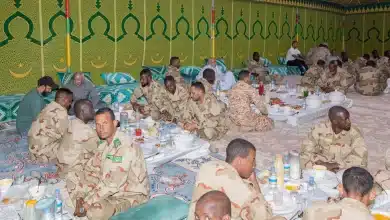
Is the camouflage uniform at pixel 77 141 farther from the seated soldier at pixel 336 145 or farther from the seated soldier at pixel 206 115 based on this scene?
the seated soldier at pixel 336 145

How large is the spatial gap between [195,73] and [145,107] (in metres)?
4.06

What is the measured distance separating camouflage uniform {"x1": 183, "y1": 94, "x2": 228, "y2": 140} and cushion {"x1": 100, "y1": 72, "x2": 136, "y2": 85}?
3.86 metres

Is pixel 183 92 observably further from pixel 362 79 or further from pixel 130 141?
pixel 362 79

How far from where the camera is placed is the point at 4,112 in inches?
305

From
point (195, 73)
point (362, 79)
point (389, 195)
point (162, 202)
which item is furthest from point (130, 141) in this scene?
point (362, 79)

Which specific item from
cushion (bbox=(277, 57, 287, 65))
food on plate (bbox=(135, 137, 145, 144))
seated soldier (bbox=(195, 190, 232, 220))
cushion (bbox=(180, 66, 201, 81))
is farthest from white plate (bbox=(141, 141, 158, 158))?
cushion (bbox=(277, 57, 287, 65))

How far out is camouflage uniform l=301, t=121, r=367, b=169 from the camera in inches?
165

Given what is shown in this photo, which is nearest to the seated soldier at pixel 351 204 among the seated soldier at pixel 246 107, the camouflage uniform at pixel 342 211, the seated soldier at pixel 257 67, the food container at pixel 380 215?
the camouflage uniform at pixel 342 211

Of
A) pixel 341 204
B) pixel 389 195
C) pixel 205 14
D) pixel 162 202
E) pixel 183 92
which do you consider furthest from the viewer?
pixel 205 14

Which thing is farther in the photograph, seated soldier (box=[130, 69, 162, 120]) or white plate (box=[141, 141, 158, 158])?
seated soldier (box=[130, 69, 162, 120])

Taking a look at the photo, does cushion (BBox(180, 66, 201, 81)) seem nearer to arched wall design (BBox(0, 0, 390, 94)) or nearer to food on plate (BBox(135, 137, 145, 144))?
arched wall design (BBox(0, 0, 390, 94))

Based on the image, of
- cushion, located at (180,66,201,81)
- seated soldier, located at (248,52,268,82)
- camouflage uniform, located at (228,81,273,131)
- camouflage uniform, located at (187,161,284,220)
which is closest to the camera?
camouflage uniform, located at (187,161,284,220)

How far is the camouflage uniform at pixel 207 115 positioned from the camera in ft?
20.4

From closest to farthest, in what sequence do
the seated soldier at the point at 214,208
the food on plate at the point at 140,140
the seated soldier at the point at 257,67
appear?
the seated soldier at the point at 214,208, the food on plate at the point at 140,140, the seated soldier at the point at 257,67
